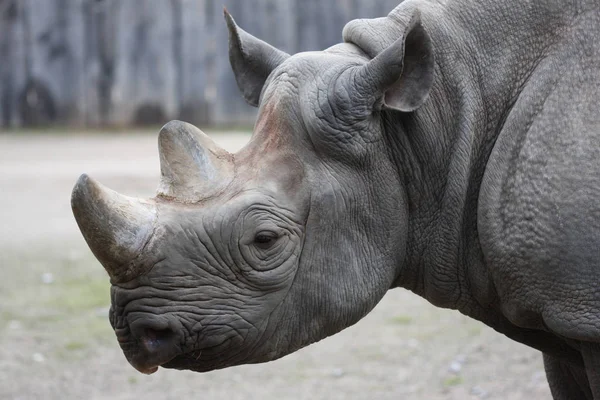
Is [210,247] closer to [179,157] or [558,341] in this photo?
[179,157]

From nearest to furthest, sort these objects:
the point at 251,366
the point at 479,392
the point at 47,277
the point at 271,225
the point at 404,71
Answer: the point at 271,225 < the point at 404,71 < the point at 479,392 < the point at 251,366 < the point at 47,277

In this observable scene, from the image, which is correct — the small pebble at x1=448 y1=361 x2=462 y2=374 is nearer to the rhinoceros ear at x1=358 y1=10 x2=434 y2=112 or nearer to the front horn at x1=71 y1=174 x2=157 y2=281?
the rhinoceros ear at x1=358 y1=10 x2=434 y2=112

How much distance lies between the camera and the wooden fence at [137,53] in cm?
1236

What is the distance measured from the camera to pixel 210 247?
2801 millimetres

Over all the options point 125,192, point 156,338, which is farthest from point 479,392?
point 125,192

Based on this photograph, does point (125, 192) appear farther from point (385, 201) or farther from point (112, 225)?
point (112, 225)

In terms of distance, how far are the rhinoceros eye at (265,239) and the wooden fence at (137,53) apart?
9756 mm

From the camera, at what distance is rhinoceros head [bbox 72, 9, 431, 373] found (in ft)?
9.02

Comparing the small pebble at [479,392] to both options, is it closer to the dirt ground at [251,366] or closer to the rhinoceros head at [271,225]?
the dirt ground at [251,366]

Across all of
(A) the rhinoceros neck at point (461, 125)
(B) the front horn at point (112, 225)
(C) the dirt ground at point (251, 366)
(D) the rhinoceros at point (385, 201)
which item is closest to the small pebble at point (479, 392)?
(C) the dirt ground at point (251, 366)

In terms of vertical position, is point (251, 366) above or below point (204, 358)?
below

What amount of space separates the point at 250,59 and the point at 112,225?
0.92 metres

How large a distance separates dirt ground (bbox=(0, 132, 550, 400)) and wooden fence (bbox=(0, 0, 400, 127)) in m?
4.25

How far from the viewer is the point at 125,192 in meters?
9.59
